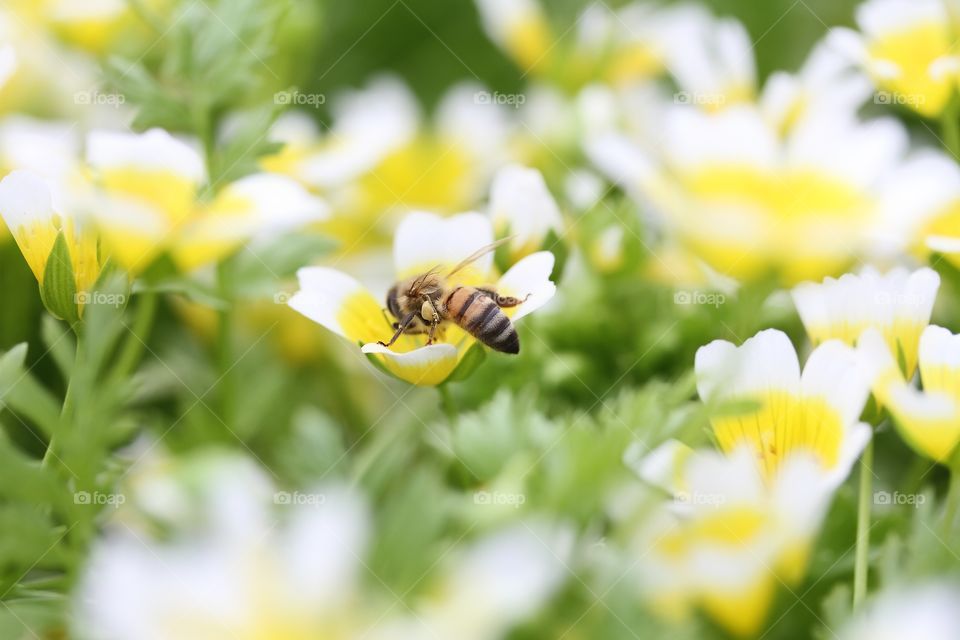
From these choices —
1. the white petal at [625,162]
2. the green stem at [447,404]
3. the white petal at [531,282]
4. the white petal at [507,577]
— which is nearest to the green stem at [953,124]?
the white petal at [625,162]

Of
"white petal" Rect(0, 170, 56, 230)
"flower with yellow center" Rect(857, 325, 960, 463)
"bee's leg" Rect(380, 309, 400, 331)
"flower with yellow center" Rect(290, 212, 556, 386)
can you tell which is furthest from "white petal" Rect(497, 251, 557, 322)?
"white petal" Rect(0, 170, 56, 230)

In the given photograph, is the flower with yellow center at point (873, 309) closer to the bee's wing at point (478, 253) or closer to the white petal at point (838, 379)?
the white petal at point (838, 379)

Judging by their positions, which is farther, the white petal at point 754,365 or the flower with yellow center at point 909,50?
the flower with yellow center at point 909,50

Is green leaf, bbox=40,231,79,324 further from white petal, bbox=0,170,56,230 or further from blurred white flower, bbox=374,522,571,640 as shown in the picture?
blurred white flower, bbox=374,522,571,640

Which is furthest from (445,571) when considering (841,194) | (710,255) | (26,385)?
(841,194)

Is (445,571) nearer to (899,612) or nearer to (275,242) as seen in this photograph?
(899,612)

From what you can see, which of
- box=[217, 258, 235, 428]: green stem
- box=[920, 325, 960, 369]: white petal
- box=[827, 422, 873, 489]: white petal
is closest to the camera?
box=[827, 422, 873, 489]: white petal

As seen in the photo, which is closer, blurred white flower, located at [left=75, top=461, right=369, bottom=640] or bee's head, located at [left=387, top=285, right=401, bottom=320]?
blurred white flower, located at [left=75, top=461, right=369, bottom=640]

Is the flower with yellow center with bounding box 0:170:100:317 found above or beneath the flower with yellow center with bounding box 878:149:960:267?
above
